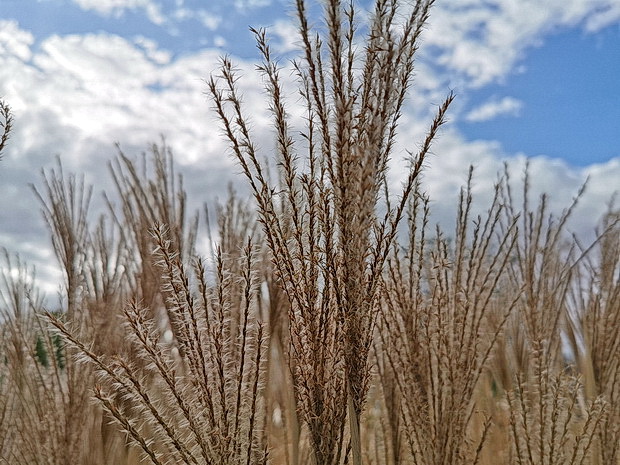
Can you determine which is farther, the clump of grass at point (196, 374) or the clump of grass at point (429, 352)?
the clump of grass at point (429, 352)

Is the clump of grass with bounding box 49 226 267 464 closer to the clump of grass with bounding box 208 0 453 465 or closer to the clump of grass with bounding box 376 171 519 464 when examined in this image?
the clump of grass with bounding box 208 0 453 465

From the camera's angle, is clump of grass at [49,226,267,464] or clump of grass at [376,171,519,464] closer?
clump of grass at [49,226,267,464]

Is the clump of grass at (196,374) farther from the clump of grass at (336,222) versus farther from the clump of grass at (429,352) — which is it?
the clump of grass at (429,352)

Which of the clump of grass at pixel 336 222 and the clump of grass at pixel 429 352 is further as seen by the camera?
the clump of grass at pixel 429 352

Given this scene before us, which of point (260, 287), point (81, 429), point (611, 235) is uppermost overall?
point (611, 235)

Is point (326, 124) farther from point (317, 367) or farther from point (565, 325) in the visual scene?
point (565, 325)

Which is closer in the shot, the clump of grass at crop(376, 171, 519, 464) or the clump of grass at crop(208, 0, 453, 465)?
the clump of grass at crop(208, 0, 453, 465)

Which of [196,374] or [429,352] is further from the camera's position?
[429,352]

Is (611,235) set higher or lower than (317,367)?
higher

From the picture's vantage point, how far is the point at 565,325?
5621 mm

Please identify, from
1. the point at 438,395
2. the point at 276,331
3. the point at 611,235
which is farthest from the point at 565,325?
the point at 438,395

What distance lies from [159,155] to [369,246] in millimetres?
2249

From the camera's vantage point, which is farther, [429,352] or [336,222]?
[429,352]

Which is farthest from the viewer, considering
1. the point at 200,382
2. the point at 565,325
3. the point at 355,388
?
the point at 565,325
